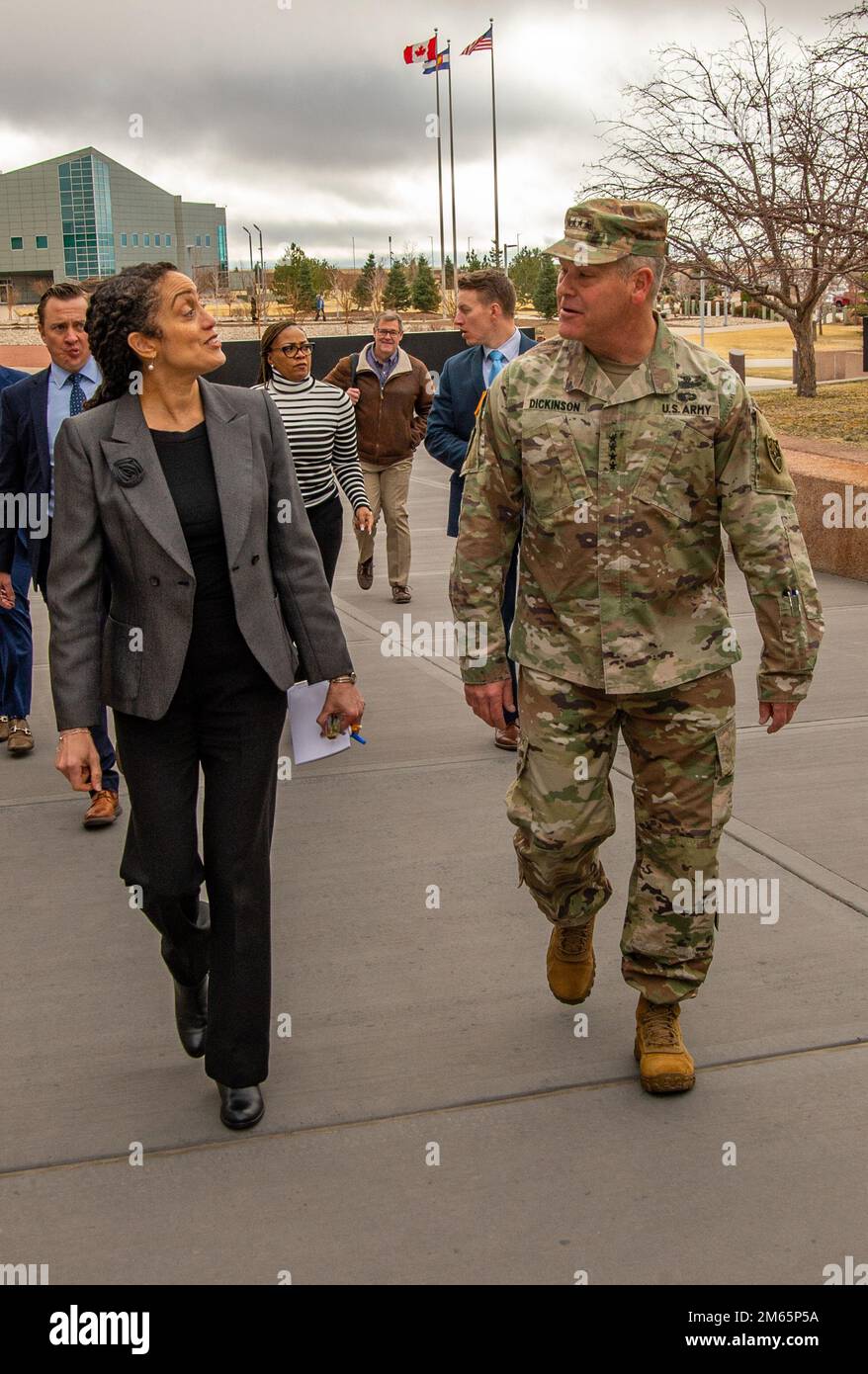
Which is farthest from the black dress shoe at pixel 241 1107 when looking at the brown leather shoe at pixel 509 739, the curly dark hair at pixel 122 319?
the brown leather shoe at pixel 509 739

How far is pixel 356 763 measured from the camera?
256 inches

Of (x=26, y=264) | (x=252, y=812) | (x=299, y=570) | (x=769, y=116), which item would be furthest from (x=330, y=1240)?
(x=26, y=264)

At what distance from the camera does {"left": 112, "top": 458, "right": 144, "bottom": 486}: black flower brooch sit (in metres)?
3.32

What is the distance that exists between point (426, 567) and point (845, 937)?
7522 mm

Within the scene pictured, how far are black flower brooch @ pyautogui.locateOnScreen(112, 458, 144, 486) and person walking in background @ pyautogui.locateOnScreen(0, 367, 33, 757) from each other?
3331mm

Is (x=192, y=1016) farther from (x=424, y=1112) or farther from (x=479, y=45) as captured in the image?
(x=479, y=45)

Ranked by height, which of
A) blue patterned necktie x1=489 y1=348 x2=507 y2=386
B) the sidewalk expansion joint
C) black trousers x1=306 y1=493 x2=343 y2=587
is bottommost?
the sidewalk expansion joint

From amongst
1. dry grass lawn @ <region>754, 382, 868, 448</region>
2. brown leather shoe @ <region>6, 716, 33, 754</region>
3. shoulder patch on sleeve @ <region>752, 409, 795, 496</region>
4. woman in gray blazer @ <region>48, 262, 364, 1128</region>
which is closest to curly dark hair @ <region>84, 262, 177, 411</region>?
woman in gray blazer @ <region>48, 262, 364, 1128</region>

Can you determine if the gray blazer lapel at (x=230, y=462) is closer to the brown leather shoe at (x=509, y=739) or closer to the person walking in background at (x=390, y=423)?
the brown leather shoe at (x=509, y=739)

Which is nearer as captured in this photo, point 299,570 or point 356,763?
point 299,570

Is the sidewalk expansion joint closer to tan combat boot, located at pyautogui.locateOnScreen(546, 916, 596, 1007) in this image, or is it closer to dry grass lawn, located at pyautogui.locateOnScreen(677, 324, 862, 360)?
tan combat boot, located at pyautogui.locateOnScreen(546, 916, 596, 1007)

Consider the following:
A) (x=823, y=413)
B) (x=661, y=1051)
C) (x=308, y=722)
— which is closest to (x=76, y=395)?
(x=308, y=722)

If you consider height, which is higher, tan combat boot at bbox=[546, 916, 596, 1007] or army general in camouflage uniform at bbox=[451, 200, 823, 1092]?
army general in camouflage uniform at bbox=[451, 200, 823, 1092]
